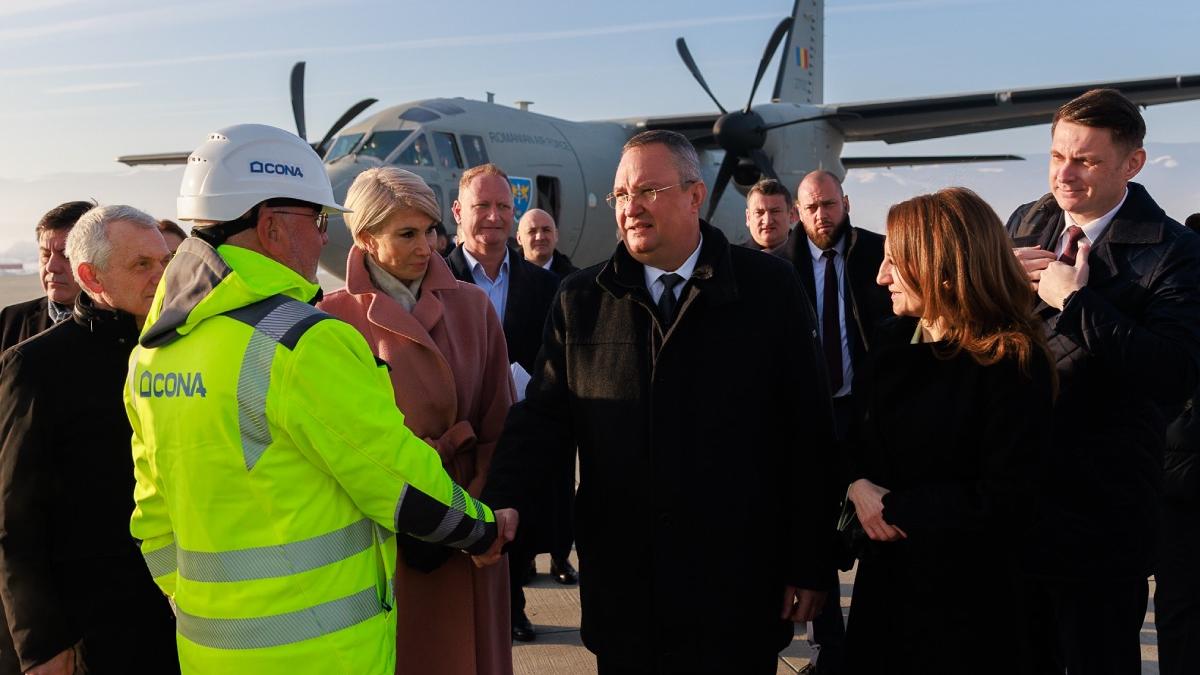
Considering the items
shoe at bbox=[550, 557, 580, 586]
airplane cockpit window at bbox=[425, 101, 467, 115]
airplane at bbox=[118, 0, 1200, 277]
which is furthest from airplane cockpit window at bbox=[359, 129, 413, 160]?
shoe at bbox=[550, 557, 580, 586]

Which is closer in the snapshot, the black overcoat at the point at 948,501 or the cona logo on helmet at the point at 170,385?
the cona logo on helmet at the point at 170,385

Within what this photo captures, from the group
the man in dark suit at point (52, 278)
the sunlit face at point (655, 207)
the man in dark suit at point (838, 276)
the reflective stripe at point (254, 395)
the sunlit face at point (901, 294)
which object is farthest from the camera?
the man in dark suit at point (838, 276)

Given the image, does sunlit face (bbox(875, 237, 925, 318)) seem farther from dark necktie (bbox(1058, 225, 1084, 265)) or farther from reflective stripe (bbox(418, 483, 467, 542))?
reflective stripe (bbox(418, 483, 467, 542))

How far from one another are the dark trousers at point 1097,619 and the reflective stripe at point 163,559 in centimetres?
215

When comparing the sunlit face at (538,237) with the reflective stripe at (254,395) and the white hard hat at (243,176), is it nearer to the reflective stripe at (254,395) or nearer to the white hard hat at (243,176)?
the white hard hat at (243,176)

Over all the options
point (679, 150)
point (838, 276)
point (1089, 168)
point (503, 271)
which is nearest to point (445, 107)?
point (503, 271)

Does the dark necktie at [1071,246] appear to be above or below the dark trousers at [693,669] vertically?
above

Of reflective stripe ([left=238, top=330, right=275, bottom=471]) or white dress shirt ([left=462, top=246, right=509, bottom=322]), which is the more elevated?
white dress shirt ([left=462, top=246, right=509, bottom=322])

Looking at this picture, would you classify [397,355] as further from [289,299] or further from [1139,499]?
[1139,499]

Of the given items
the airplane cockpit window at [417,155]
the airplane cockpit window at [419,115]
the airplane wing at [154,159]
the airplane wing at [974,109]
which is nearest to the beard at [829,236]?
the airplane cockpit window at [417,155]

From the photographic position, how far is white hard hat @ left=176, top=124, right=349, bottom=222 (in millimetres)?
1891

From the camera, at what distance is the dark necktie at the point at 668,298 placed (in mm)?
2436

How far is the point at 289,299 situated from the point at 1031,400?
168cm

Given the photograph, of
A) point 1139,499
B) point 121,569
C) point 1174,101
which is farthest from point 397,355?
point 1174,101
